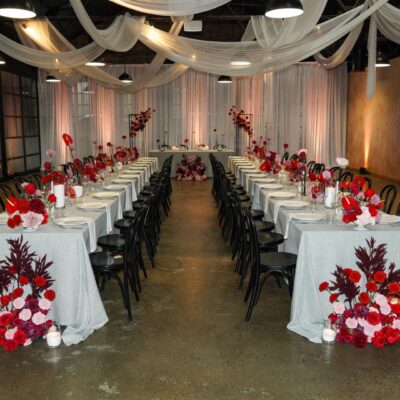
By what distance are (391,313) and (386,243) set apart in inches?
21.0

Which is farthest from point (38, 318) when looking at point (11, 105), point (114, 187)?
point (11, 105)

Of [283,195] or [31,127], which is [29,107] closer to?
[31,127]

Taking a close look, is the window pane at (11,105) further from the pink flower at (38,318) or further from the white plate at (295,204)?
the pink flower at (38,318)

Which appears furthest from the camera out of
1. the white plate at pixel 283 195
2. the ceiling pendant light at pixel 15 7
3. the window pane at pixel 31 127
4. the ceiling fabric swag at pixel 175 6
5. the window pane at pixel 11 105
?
the window pane at pixel 31 127

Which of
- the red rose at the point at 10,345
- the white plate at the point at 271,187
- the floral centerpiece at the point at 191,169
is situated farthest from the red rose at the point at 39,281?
the floral centerpiece at the point at 191,169

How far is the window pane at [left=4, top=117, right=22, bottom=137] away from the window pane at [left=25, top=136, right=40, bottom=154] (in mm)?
655

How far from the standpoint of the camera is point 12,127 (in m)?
12.5

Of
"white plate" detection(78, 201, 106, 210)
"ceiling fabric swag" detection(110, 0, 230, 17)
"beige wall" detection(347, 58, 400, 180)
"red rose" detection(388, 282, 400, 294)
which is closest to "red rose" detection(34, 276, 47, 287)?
"white plate" detection(78, 201, 106, 210)

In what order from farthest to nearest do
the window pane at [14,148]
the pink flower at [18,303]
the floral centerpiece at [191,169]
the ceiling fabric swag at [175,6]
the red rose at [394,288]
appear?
the floral centerpiece at [191,169] → the window pane at [14,148] → the ceiling fabric swag at [175,6] → the pink flower at [18,303] → the red rose at [394,288]

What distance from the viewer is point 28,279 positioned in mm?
3279

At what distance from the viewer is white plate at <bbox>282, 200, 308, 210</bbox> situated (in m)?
4.56

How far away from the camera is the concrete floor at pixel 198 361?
276 cm

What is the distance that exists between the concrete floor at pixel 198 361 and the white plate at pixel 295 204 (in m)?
0.83

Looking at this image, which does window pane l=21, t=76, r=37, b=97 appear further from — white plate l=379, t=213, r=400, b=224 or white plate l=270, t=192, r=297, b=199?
white plate l=379, t=213, r=400, b=224
